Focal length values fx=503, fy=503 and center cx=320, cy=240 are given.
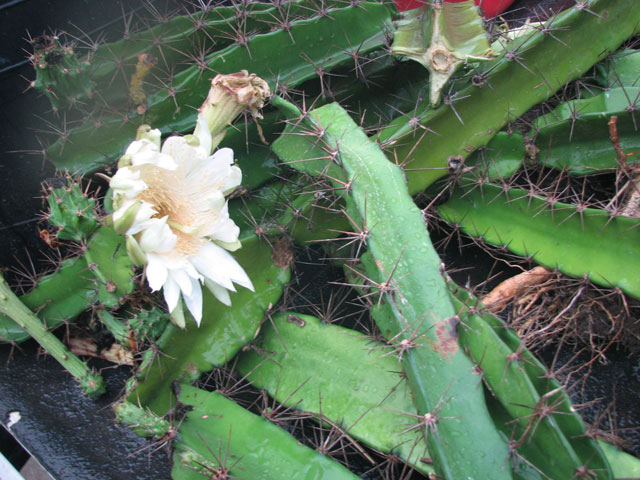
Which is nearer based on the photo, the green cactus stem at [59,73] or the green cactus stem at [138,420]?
the green cactus stem at [138,420]

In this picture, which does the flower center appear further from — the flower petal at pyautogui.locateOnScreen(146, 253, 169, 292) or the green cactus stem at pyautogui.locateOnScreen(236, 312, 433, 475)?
the green cactus stem at pyautogui.locateOnScreen(236, 312, 433, 475)

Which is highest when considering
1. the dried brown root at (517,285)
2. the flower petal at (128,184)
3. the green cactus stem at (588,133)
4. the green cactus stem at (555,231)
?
the flower petal at (128,184)

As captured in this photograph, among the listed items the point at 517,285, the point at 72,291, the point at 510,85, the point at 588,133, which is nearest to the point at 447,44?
the point at 510,85

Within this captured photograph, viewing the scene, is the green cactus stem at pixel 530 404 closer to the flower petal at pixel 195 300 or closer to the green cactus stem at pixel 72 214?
the flower petal at pixel 195 300

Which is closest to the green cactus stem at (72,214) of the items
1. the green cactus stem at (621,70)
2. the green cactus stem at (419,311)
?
the green cactus stem at (419,311)

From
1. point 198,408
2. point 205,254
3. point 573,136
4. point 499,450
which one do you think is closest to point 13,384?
point 198,408

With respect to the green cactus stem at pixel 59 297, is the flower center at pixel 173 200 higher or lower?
higher
